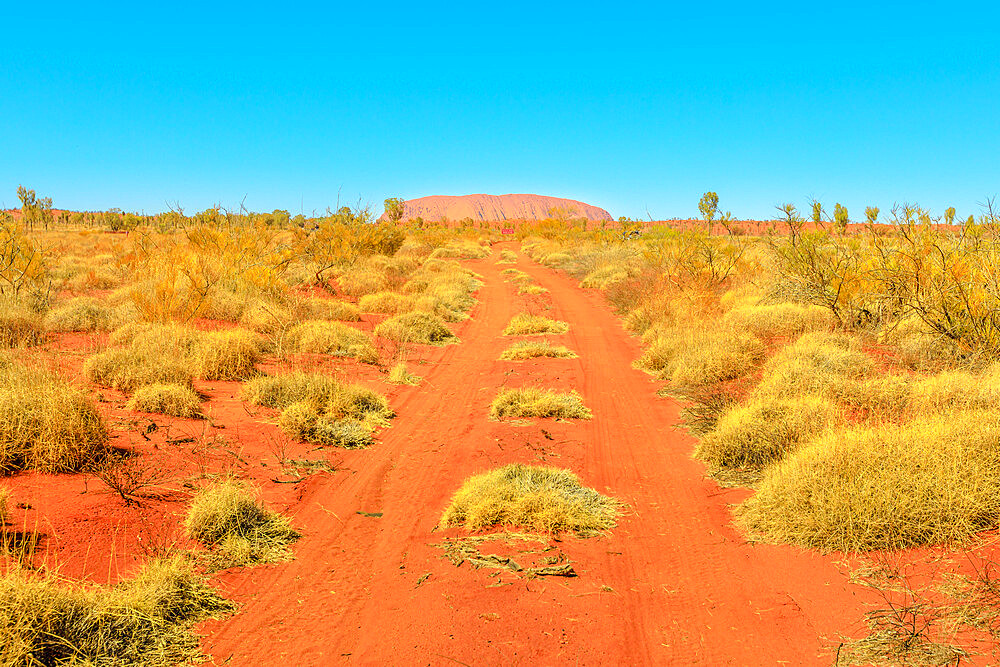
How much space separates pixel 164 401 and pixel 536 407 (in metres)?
4.81

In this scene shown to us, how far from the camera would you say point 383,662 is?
331 centimetres

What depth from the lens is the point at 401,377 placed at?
969 cm

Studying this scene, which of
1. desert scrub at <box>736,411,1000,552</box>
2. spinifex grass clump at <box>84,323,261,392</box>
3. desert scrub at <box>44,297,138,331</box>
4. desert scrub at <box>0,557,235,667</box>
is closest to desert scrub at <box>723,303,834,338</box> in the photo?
desert scrub at <box>736,411,1000,552</box>

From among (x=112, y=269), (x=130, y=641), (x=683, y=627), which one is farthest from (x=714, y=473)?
(x=112, y=269)

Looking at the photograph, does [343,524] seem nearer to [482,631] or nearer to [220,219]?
[482,631]

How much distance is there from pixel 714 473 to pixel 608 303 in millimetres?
13497

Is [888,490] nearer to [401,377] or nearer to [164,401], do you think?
[401,377]

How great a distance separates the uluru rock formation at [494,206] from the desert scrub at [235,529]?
564 feet

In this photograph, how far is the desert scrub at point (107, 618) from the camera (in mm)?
2852

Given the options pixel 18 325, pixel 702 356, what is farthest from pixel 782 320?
pixel 18 325

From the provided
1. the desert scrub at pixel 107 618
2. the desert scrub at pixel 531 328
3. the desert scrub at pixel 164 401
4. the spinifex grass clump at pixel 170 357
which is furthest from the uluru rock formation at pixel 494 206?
the desert scrub at pixel 107 618

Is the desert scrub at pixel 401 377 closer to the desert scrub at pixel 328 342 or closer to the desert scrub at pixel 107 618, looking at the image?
the desert scrub at pixel 328 342

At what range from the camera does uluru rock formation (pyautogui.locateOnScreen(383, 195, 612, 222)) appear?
17888 centimetres

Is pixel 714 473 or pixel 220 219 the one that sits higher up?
pixel 220 219
